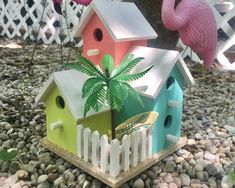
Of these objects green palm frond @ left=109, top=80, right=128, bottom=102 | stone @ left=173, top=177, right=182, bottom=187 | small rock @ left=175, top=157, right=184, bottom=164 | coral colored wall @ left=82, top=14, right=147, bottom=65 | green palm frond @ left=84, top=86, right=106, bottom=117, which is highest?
coral colored wall @ left=82, top=14, right=147, bottom=65

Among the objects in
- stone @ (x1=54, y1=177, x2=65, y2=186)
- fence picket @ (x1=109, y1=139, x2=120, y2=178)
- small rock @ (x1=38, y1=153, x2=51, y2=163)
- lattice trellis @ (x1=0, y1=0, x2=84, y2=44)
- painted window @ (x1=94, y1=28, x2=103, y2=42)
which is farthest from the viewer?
lattice trellis @ (x1=0, y1=0, x2=84, y2=44)

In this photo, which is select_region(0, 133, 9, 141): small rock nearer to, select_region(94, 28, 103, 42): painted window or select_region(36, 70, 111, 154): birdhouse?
select_region(36, 70, 111, 154): birdhouse

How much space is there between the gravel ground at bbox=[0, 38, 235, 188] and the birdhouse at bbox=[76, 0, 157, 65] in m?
0.51

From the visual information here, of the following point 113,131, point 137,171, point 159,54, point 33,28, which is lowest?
point 33,28

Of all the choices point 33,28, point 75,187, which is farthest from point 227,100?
point 33,28

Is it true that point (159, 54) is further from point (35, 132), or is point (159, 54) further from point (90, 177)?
point (35, 132)

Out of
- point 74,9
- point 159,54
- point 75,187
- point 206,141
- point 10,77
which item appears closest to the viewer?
point 75,187

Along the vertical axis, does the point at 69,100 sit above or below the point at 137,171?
above

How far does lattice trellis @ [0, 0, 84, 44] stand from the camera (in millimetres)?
4473

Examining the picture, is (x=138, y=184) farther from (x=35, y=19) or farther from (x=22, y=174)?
(x=35, y=19)

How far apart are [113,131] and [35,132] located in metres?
0.57

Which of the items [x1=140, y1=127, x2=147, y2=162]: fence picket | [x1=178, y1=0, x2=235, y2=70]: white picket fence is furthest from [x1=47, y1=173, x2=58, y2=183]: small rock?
[x1=178, y1=0, x2=235, y2=70]: white picket fence

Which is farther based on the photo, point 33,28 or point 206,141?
point 33,28

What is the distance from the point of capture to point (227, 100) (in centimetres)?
229
